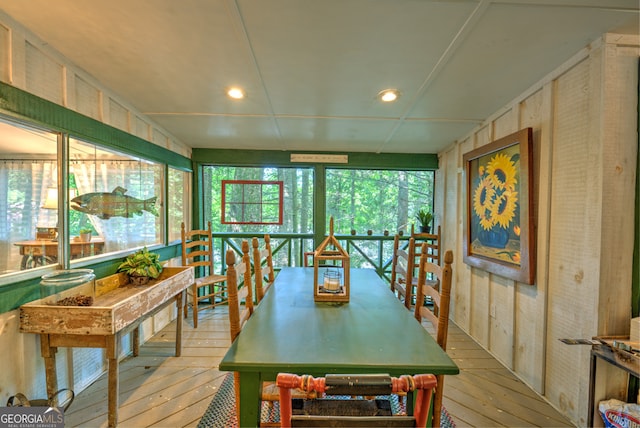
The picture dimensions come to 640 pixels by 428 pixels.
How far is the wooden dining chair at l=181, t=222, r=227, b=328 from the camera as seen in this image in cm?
315

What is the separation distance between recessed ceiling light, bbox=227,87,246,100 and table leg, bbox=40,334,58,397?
2.04 metres

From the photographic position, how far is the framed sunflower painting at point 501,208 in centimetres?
200

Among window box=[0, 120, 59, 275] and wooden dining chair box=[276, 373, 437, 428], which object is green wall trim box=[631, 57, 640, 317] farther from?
window box=[0, 120, 59, 275]

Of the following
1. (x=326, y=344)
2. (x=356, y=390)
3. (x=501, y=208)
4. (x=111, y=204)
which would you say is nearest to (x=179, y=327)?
(x=111, y=204)

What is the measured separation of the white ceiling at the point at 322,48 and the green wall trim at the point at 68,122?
336 millimetres

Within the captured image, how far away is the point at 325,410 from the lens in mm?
1171

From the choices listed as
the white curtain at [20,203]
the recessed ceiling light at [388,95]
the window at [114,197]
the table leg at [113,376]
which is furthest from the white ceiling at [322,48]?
the table leg at [113,376]

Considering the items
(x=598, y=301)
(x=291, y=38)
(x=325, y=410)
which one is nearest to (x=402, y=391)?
(x=325, y=410)

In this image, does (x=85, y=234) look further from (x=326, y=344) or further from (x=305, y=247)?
(x=305, y=247)

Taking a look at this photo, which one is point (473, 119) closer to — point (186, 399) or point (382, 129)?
point (382, 129)

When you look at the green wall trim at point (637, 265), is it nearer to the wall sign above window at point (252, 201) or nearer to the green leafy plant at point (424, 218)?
the green leafy plant at point (424, 218)

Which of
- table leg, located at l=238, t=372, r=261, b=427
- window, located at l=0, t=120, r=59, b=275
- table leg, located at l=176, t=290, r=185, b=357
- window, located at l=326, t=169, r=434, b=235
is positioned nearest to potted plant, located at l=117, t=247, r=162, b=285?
table leg, located at l=176, t=290, r=185, b=357

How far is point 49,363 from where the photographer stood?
5.23 ft

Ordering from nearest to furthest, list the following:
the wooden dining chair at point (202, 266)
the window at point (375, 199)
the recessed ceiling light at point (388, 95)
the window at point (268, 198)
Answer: the recessed ceiling light at point (388, 95), the wooden dining chair at point (202, 266), the window at point (268, 198), the window at point (375, 199)
